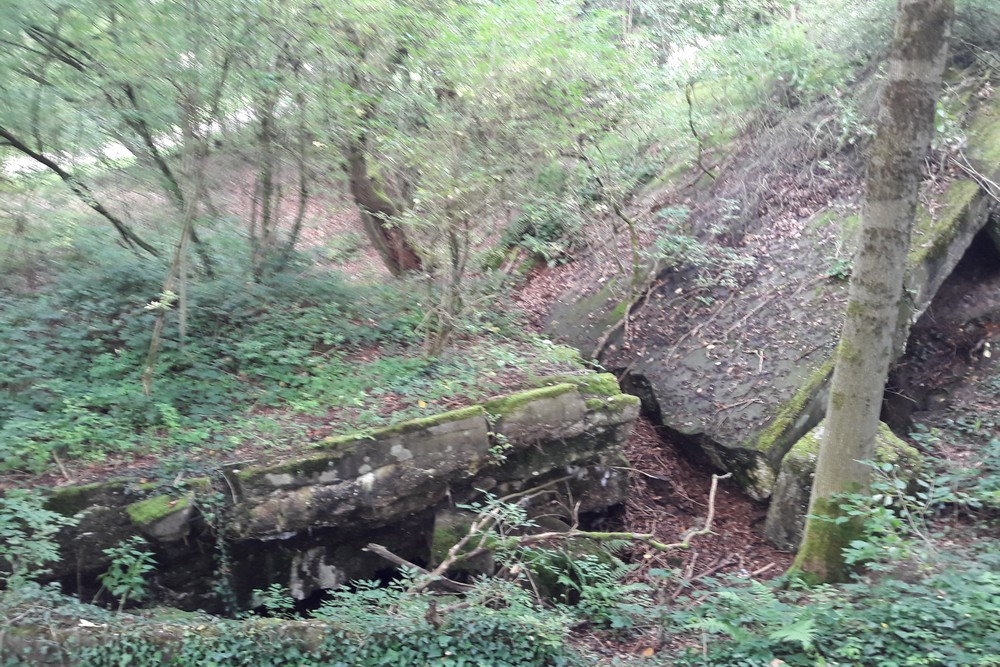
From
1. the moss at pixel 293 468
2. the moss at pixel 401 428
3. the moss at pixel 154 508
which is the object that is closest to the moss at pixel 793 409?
the moss at pixel 401 428

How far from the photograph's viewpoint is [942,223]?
8.60 meters

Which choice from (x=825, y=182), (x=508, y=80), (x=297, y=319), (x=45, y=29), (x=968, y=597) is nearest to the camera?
(x=968, y=597)

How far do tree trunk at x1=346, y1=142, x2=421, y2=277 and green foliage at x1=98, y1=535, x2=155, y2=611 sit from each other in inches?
161

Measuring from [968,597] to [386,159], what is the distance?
649 centimetres

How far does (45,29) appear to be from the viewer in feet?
22.1

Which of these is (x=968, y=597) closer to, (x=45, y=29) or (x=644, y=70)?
(x=644, y=70)

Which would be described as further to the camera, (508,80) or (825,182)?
(825,182)

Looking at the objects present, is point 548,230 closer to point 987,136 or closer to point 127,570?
point 987,136

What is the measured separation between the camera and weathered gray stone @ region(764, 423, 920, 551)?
6926mm

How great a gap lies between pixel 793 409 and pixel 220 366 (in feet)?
21.3

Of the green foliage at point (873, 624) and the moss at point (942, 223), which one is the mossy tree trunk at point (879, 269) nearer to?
the green foliage at point (873, 624)

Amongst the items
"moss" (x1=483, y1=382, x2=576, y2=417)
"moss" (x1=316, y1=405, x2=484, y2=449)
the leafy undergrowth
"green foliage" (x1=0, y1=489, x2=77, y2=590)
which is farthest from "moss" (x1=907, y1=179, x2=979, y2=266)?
"green foliage" (x1=0, y1=489, x2=77, y2=590)

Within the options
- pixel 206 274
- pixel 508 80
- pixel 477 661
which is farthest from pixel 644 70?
pixel 477 661

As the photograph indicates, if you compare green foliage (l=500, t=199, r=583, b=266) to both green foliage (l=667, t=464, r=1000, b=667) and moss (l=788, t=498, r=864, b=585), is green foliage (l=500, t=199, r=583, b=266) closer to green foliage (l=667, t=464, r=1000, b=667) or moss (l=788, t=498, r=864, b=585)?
moss (l=788, t=498, r=864, b=585)
